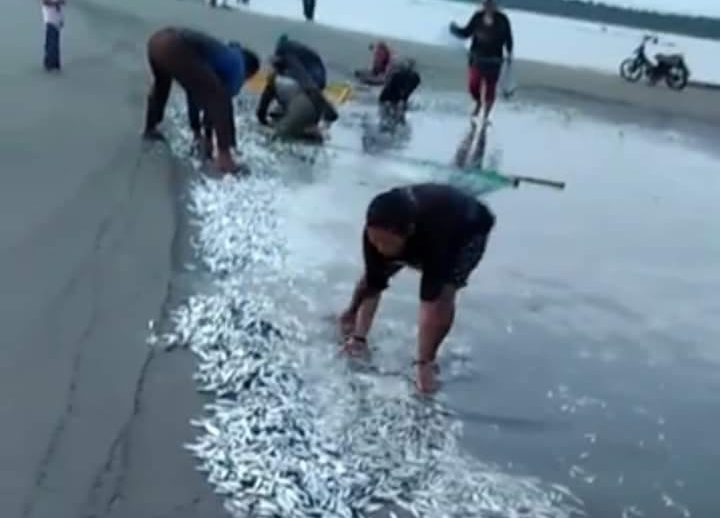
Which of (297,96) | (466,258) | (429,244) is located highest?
(429,244)

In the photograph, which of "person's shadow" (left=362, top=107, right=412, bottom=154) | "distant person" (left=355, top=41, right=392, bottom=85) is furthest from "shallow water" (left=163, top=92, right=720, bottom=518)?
"distant person" (left=355, top=41, right=392, bottom=85)

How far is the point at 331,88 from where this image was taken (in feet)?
68.7

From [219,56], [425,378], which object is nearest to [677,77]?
[219,56]

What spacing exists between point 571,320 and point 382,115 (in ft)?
34.5

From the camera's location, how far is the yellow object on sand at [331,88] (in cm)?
1897

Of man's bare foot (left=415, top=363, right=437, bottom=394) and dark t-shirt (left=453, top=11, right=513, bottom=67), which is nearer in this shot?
man's bare foot (left=415, top=363, right=437, bottom=394)

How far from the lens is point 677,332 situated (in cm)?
966

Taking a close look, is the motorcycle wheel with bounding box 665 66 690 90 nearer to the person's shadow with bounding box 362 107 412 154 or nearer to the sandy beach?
the person's shadow with bounding box 362 107 412 154

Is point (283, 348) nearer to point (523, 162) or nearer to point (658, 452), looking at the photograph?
point (658, 452)

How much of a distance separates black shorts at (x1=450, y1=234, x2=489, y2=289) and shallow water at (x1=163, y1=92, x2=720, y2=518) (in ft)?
2.31

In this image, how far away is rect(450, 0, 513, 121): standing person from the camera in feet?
62.7

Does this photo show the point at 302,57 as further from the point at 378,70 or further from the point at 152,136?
the point at 378,70

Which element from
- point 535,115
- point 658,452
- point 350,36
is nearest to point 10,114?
point 658,452

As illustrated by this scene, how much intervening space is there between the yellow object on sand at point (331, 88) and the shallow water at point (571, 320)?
2.42m
